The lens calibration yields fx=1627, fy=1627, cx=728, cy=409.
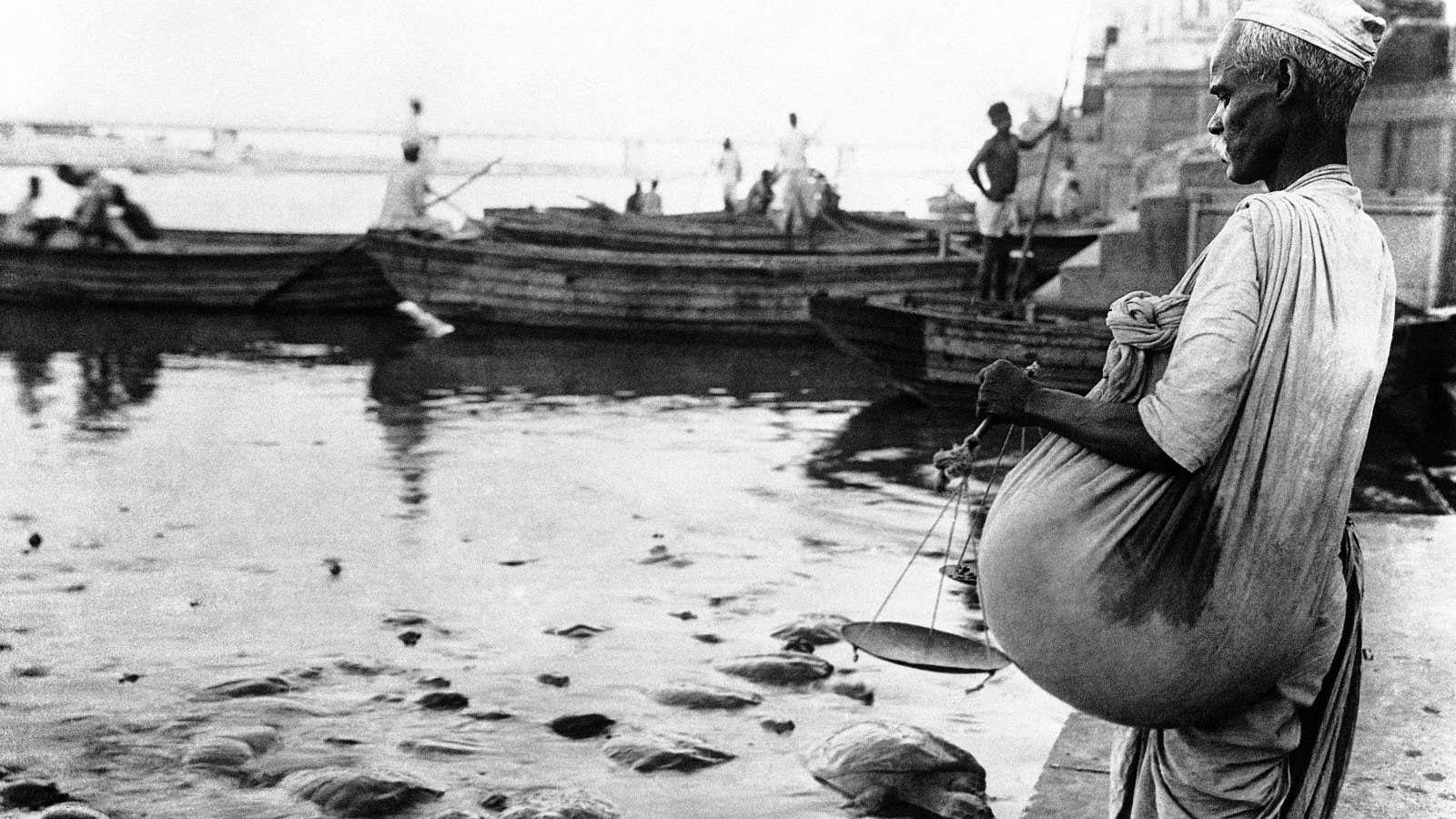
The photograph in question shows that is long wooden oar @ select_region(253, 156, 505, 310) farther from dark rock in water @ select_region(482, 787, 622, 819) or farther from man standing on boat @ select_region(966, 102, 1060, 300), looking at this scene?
dark rock in water @ select_region(482, 787, 622, 819)

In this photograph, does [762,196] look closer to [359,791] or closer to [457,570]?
[457,570]

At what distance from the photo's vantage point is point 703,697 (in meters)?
6.25

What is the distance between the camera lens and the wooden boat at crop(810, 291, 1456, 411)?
1144 centimetres

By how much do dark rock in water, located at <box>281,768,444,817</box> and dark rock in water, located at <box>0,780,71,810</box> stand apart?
2.33 ft

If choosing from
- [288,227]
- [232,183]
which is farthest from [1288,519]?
[232,183]

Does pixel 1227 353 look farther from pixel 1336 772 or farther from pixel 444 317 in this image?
pixel 444 317

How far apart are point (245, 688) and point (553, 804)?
5.83ft

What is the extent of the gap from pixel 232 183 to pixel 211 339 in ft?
146

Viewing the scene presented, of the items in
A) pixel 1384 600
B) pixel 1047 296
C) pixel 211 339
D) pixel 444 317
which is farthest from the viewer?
pixel 444 317

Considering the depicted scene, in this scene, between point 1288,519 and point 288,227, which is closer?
point 1288,519

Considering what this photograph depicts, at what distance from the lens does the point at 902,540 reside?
9148 mm

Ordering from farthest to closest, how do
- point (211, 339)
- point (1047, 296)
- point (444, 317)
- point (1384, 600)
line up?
point (444, 317) < point (211, 339) < point (1047, 296) < point (1384, 600)

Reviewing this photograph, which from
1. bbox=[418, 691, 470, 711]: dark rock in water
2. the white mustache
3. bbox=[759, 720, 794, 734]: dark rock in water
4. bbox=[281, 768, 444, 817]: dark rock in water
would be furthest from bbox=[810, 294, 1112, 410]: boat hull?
the white mustache

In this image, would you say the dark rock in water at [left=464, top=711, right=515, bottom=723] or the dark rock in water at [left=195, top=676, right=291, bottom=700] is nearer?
the dark rock in water at [left=464, top=711, right=515, bottom=723]
